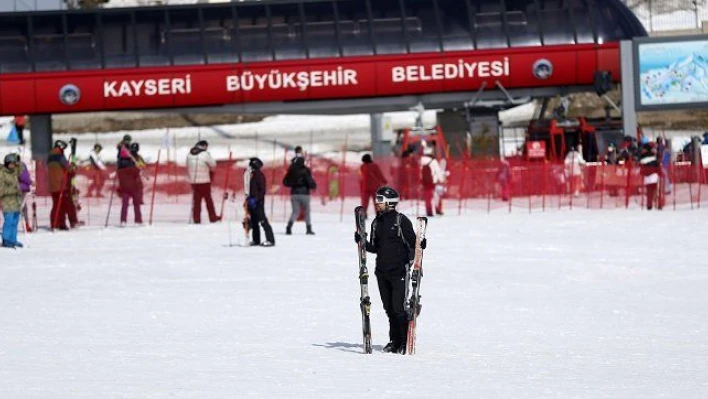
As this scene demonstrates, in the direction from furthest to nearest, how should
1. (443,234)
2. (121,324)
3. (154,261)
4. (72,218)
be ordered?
(72,218) → (443,234) → (154,261) → (121,324)

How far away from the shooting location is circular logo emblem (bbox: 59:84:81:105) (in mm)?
44219

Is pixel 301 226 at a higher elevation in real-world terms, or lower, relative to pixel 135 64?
lower

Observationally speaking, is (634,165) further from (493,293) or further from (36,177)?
(493,293)

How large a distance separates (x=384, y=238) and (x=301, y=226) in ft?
53.4

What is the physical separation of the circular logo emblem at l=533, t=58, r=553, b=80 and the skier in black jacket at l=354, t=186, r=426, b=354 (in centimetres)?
3202

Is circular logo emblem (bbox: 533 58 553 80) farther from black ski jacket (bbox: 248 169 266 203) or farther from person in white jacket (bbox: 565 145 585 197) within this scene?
black ski jacket (bbox: 248 169 266 203)

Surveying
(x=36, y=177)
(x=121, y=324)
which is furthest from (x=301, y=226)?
(x=121, y=324)

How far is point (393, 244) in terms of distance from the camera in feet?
43.0

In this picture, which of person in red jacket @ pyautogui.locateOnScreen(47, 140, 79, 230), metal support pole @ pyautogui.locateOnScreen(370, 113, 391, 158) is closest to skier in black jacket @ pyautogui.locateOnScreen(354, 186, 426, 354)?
person in red jacket @ pyautogui.locateOnScreen(47, 140, 79, 230)

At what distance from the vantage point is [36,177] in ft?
105

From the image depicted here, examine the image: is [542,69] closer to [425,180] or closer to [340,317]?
[425,180]

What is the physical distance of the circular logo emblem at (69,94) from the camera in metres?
44.2

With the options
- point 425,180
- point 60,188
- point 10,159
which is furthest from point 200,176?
point 10,159

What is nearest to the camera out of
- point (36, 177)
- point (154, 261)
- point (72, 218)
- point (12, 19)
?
point (154, 261)
